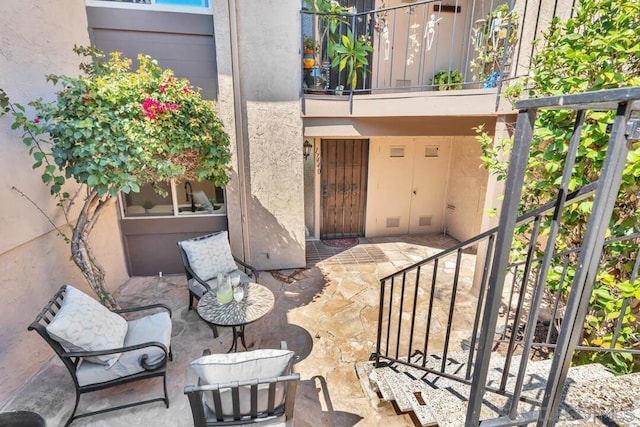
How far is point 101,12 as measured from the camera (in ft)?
14.2

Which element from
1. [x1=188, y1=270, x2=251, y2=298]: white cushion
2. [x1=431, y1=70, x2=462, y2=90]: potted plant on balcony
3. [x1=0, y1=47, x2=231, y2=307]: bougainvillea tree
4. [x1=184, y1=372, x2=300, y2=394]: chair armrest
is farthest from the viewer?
[x1=431, y1=70, x2=462, y2=90]: potted plant on balcony

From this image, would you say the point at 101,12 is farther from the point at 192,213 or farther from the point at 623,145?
the point at 623,145

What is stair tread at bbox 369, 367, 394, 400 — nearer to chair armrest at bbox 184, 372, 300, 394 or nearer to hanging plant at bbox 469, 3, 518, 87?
chair armrest at bbox 184, 372, 300, 394

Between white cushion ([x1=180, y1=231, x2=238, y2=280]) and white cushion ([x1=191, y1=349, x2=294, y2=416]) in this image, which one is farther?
white cushion ([x1=180, y1=231, x2=238, y2=280])

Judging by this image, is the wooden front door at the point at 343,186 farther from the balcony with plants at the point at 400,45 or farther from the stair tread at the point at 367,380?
the stair tread at the point at 367,380

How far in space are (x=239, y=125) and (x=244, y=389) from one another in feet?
12.9

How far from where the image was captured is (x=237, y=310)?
3.41 meters

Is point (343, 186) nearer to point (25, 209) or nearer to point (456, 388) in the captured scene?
point (456, 388)

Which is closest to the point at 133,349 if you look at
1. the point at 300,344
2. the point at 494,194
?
the point at 300,344

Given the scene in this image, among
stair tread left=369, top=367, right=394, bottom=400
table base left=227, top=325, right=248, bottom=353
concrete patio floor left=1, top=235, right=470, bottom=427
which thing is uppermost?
stair tread left=369, top=367, right=394, bottom=400

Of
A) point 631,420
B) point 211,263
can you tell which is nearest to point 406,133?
point 211,263

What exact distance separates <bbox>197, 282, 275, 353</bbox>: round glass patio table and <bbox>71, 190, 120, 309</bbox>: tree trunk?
3.95 feet

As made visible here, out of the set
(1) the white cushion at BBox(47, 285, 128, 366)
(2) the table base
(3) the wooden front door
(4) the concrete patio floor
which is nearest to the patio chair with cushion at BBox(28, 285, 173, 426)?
(1) the white cushion at BBox(47, 285, 128, 366)

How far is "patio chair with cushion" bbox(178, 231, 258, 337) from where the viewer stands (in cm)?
417
